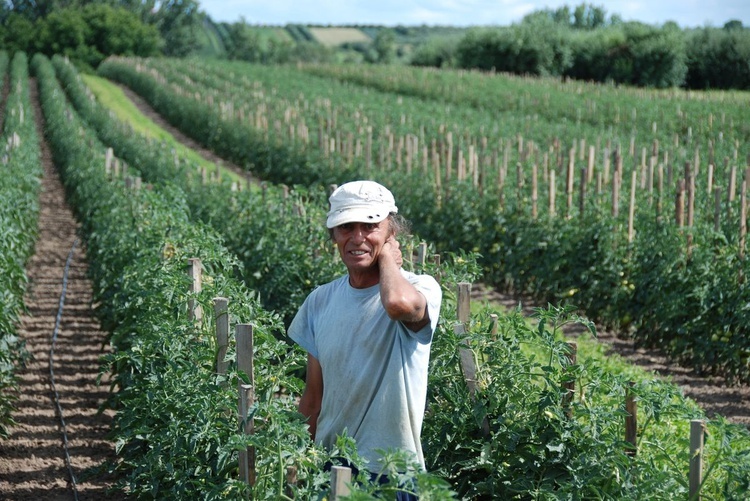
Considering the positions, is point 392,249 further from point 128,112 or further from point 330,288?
point 128,112

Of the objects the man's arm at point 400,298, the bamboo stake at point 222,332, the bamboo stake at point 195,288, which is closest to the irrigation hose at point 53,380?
the bamboo stake at point 195,288

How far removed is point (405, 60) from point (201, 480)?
75515 mm

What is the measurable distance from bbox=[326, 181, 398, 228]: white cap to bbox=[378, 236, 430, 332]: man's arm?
0.57 feet

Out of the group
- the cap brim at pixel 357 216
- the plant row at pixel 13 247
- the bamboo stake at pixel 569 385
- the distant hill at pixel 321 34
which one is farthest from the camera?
the distant hill at pixel 321 34

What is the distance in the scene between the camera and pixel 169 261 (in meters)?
6.83

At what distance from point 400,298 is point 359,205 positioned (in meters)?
0.41

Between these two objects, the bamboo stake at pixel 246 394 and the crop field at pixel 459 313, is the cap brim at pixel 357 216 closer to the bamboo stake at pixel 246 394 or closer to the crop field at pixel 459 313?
the crop field at pixel 459 313

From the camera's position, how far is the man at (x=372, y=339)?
11.7ft

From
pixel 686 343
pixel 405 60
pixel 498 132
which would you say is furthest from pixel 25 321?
pixel 405 60

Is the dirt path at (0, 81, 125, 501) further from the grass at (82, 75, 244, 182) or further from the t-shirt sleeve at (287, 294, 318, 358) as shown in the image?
the grass at (82, 75, 244, 182)

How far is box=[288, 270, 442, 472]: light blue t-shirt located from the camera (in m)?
3.58

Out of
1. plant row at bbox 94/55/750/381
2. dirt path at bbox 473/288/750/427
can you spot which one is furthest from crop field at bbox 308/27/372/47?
dirt path at bbox 473/288/750/427

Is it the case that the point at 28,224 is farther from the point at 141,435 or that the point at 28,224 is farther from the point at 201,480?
the point at 201,480

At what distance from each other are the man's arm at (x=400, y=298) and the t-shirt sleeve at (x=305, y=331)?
0.48 m
